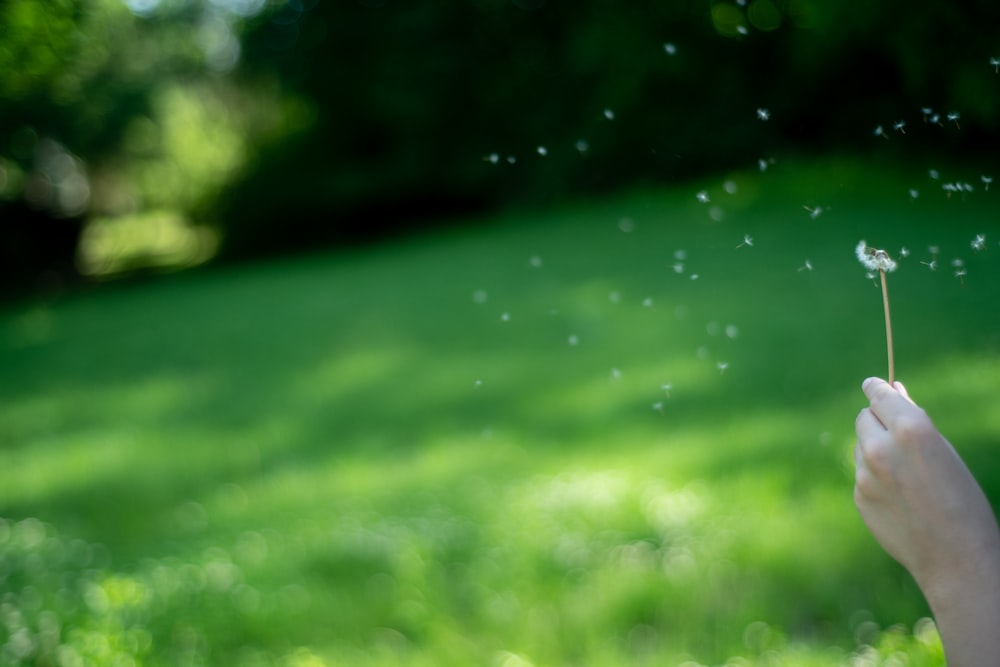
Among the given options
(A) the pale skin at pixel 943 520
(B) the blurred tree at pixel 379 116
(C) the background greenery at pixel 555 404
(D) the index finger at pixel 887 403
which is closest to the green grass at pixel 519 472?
(C) the background greenery at pixel 555 404

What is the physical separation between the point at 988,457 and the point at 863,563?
0.69 m

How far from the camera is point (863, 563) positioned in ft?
8.62

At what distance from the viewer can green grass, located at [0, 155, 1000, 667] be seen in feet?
8.21

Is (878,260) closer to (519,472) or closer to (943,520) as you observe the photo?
(943,520)

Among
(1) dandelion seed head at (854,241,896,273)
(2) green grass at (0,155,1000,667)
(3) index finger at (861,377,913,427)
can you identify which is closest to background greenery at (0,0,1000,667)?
(2) green grass at (0,155,1000,667)

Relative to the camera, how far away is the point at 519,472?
3830mm

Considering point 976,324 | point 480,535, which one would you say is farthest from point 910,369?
point 480,535

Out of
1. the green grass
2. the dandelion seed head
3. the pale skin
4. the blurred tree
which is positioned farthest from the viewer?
the blurred tree

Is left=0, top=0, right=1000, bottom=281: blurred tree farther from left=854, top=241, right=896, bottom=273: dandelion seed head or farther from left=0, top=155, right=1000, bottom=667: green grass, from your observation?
left=854, top=241, right=896, bottom=273: dandelion seed head

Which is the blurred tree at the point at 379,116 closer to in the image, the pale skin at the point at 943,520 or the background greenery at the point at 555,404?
the background greenery at the point at 555,404

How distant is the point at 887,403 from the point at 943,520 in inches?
6.1

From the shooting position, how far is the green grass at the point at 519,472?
2504 millimetres

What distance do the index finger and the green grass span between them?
34.7 inches

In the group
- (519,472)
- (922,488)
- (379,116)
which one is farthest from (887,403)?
(379,116)
